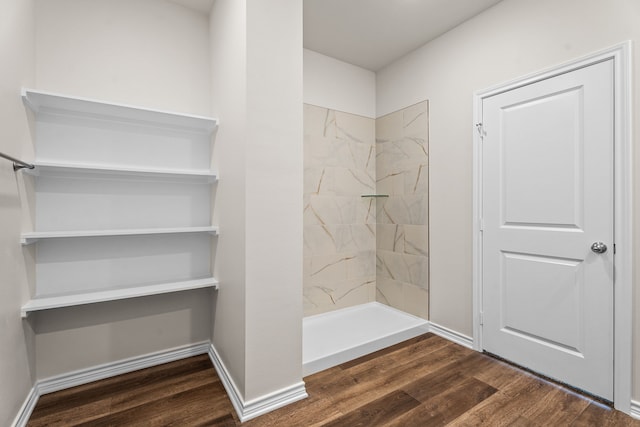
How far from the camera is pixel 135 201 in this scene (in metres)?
2.09

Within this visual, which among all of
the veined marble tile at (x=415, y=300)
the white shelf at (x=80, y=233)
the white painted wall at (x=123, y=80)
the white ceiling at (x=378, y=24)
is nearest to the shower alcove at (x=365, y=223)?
the veined marble tile at (x=415, y=300)

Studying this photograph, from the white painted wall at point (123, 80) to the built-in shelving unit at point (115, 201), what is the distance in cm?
17

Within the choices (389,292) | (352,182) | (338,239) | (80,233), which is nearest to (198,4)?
(80,233)

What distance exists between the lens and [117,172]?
1972 millimetres

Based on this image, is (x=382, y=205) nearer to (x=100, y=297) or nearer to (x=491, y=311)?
(x=491, y=311)

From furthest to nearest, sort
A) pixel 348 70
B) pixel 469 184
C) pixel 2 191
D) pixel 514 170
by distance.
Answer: pixel 348 70 → pixel 469 184 → pixel 514 170 → pixel 2 191

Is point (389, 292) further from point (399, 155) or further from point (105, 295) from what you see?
point (105, 295)

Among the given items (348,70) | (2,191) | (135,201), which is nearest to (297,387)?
(135,201)

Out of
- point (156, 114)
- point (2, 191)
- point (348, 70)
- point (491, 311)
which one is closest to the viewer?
point (2, 191)

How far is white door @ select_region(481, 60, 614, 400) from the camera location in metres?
1.74

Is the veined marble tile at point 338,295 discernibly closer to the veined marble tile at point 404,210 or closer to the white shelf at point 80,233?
the veined marble tile at point 404,210

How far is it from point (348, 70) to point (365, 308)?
2.57 m

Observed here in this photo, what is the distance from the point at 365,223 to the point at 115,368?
8.13ft

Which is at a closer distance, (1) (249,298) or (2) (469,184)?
(1) (249,298)
